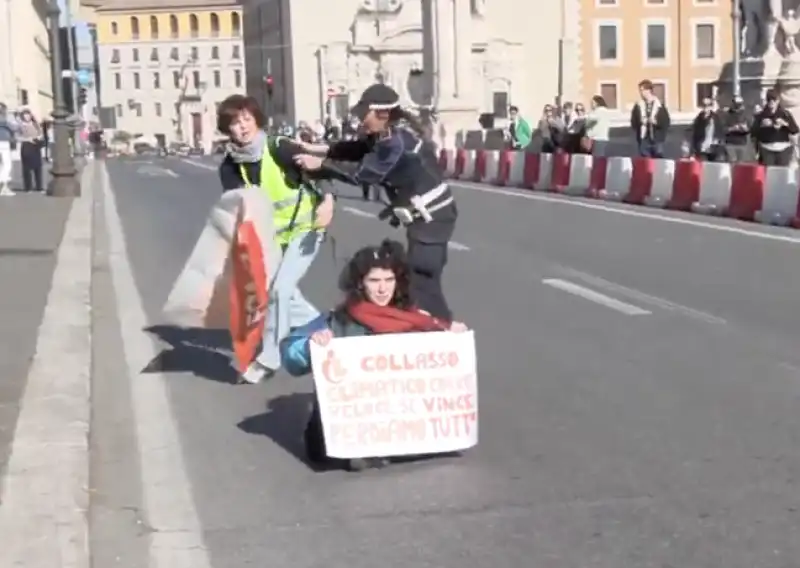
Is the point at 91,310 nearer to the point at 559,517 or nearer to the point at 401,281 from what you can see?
the point at 401,281

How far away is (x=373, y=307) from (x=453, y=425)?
0.60m

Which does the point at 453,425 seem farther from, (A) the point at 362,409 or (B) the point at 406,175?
(B) the point at 406,175

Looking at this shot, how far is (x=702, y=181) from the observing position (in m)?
23.5

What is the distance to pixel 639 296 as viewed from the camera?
43.3 feet

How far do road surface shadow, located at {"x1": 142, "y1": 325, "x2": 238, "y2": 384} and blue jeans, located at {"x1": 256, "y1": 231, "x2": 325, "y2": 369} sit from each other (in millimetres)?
351

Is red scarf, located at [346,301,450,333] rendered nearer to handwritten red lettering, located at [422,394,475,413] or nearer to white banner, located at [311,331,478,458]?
white banner, located at [311,331,478,458]

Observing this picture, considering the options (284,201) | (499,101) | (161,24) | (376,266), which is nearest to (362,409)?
(376,266)

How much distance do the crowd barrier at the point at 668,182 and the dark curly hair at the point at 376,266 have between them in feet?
44.3

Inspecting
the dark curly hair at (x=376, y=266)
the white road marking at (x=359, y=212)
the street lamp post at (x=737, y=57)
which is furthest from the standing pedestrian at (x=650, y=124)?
the dark curly hair at (x=376, y=266)

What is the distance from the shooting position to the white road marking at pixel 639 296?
1181cm

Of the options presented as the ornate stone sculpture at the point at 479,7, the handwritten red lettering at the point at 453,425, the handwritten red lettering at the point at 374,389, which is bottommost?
the handwritten red lettering at the point at 453,425

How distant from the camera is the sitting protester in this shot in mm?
7129

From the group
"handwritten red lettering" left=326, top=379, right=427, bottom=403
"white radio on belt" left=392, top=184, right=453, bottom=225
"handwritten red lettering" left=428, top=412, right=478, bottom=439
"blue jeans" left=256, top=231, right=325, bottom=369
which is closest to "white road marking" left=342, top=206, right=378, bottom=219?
"blue jeans" left=256, top=231, right=325, bottom=369

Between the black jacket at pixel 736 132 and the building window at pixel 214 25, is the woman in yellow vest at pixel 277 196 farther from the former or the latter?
the building window at pixel 214 25
